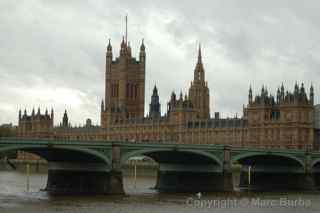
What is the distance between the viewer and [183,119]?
141250mm

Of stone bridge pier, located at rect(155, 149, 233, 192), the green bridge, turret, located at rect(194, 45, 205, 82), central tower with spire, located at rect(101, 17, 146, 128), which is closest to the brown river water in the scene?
the green bridge

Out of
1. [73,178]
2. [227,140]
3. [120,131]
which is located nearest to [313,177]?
[73,178]

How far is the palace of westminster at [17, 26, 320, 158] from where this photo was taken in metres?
118

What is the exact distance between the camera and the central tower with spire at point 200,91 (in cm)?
15900

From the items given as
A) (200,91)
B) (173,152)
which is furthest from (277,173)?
(200,91)

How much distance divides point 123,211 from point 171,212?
10.2 ft

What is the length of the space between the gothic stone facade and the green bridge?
33500 millimetres

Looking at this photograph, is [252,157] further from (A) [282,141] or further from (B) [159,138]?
(B) [159,138]

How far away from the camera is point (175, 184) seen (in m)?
74.4

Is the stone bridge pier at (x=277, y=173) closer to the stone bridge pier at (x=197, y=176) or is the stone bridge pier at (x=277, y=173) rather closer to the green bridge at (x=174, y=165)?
the green bridge at (x=174, y=165)

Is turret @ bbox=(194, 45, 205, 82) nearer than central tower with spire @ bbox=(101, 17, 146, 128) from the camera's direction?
Yes

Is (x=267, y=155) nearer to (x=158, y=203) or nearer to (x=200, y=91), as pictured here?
(x=158, y=203)

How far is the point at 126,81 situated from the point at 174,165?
104 m

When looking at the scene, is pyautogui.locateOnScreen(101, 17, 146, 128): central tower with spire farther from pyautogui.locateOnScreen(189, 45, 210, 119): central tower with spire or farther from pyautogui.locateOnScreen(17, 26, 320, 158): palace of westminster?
pyautogui.locateOnScreen(189, 45, 210, 119): central tower with spire
